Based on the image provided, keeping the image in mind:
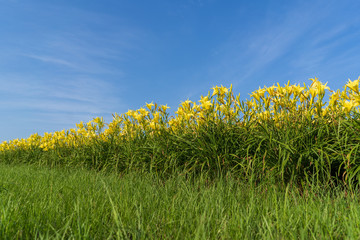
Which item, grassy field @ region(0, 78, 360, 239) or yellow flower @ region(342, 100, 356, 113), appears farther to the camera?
yellow flower @ region(342, 100, 356, 113)

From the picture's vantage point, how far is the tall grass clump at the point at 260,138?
3316mm

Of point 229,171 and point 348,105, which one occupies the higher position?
point 348,105

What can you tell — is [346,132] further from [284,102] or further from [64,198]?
[64,198]

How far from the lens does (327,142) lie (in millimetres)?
3406

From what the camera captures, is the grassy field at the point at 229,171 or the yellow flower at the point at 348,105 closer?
the grassy field at the point at 229,171

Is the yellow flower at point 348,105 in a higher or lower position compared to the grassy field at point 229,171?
higher

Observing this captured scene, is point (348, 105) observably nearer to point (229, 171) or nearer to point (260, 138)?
point (260, 138)

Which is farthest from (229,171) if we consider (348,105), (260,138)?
(348,105)

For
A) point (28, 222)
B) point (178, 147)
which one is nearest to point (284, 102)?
point (178, 147)

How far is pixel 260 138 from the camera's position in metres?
3.65

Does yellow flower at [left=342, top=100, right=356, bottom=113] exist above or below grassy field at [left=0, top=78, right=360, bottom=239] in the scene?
above

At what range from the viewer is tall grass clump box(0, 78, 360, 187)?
10.9ft

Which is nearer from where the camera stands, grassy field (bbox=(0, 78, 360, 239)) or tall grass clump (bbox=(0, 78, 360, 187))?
grassy field (bbox=(0, 78, 360, 239))

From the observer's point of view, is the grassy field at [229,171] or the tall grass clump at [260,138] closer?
the grassy field at [229,171]
